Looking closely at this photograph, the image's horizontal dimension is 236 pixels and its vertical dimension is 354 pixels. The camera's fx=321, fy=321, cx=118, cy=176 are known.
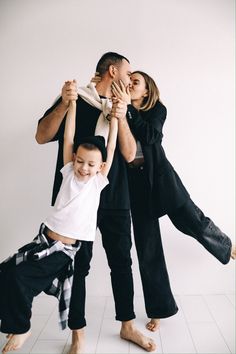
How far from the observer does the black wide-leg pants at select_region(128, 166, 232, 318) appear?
1.77m

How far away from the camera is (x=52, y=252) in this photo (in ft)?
4.37

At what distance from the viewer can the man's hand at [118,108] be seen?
4.58 feet

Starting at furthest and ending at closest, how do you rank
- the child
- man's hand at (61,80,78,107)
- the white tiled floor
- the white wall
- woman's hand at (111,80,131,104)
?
the white wall < the white tiled floor < woman's hand at (111,80,131,104) < man's hand at (61,80,78,107) < the child

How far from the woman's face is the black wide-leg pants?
1.33 feet

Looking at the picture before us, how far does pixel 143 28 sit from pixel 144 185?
1.12 meters

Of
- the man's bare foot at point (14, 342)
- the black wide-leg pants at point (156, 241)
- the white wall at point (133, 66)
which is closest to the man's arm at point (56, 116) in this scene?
the black wide-leg pants at point (156, 241)

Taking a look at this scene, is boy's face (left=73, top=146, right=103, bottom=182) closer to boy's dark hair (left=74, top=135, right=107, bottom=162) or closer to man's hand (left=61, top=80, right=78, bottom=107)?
boy's dark hair (left=74, top=135, right=107, bottom=162)

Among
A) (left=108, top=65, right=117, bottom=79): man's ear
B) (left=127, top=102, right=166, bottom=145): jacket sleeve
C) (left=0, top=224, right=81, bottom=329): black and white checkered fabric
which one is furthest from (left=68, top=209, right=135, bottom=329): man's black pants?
(left=108, top=65, right=117, bottom=79): man's ear

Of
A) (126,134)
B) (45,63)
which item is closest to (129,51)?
(45,63)

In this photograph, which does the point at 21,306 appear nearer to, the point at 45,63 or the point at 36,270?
the point at 36,270

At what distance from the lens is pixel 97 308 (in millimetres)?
2066

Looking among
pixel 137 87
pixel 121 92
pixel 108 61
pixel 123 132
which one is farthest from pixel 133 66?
pixel 123 132

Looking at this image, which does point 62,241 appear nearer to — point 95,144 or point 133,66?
point 95,144

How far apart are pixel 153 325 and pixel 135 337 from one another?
0.70 feet
